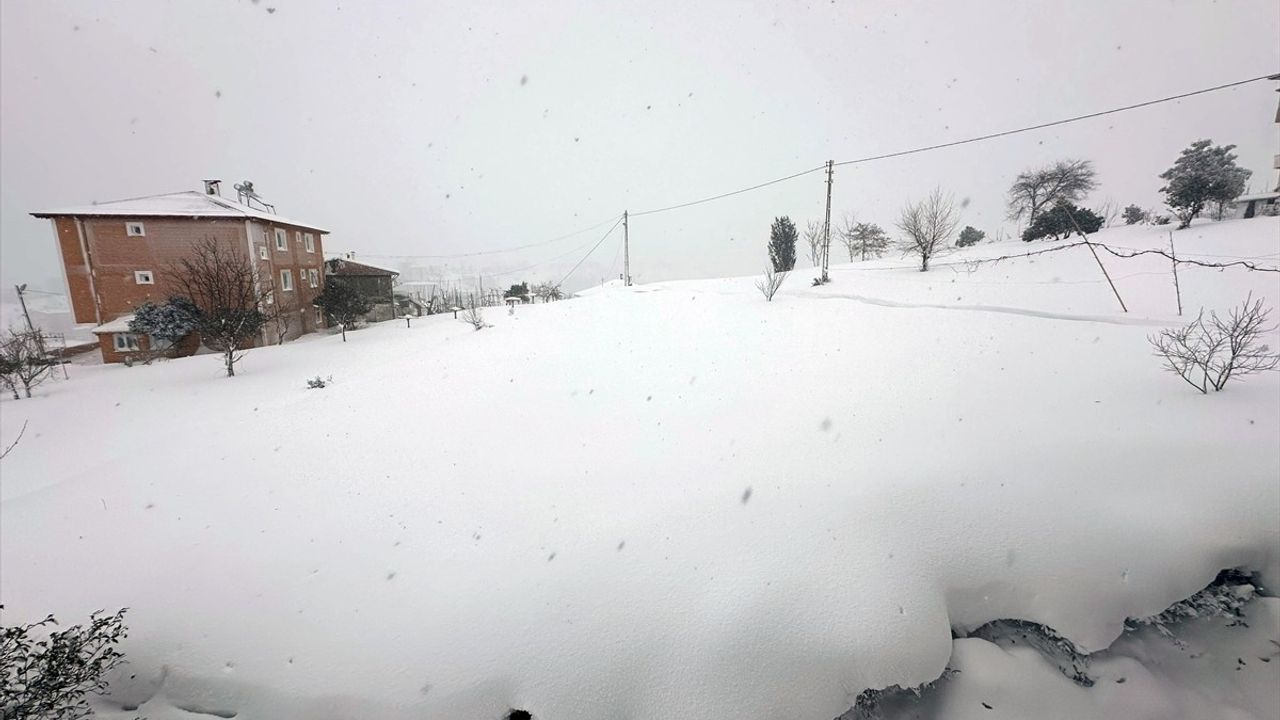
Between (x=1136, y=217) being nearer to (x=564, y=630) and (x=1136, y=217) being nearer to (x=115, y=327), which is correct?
(x=564, y=630)

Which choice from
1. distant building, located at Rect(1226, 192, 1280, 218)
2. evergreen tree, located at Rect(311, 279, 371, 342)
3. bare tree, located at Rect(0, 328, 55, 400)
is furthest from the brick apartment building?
distant building, located at Rect(1226, 192, 1280, 218)

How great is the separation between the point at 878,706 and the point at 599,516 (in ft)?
9.85

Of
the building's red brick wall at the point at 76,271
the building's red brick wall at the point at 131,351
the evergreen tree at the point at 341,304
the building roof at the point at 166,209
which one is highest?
the building roof at the point at 166,209

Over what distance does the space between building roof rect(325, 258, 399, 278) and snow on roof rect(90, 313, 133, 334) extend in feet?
32.5

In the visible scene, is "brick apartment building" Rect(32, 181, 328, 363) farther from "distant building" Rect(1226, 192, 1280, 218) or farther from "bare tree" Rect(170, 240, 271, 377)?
"distant building" Rect(1226, 192, 1280, 218)

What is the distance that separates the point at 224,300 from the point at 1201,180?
124ft

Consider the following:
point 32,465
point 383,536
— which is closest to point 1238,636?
point 383,536

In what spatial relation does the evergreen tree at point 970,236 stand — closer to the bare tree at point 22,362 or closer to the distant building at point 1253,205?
the distant building at point 1253,205

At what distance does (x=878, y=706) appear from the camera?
3305 mm

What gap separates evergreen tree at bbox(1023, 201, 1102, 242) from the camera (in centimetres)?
2093

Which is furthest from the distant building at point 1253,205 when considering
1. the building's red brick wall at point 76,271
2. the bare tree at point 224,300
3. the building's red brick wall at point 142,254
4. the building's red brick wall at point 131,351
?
the building's red brick wall at point 76,271

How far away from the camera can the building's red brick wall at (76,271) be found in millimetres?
18250

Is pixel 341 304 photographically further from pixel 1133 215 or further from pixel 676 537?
pixel 1133 215

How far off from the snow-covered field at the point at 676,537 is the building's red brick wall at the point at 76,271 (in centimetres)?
1533
